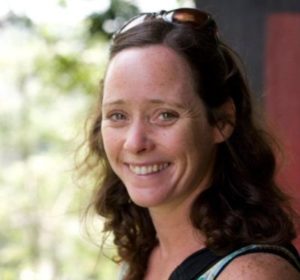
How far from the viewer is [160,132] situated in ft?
6.88

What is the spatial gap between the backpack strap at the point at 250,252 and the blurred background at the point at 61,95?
829mm

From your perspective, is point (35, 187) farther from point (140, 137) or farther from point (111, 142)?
point (140, 137)

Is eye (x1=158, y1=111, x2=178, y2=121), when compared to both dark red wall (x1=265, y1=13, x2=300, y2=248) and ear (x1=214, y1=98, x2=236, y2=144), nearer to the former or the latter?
ear (x1=214, y1=98, x2=236, y2=144)

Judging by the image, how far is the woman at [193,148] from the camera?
2092 mm

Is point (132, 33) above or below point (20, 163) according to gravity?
above

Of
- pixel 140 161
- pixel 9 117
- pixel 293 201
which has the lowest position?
pixel 9 117

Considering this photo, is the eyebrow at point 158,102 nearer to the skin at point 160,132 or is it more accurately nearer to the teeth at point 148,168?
the skin at point 160,132

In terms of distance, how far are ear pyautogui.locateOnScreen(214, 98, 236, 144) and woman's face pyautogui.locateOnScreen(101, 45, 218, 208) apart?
21 millimetres

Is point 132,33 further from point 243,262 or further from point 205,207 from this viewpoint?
point 243,262

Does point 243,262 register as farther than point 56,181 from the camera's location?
No

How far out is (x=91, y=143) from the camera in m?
2.65

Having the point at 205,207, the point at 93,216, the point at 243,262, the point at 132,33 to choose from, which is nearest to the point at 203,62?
the point at 132,33

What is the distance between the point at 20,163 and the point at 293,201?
10.2 metres

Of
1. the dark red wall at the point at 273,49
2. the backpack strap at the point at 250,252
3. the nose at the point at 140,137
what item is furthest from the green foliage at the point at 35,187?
the backpack strap at the point at 250,252
